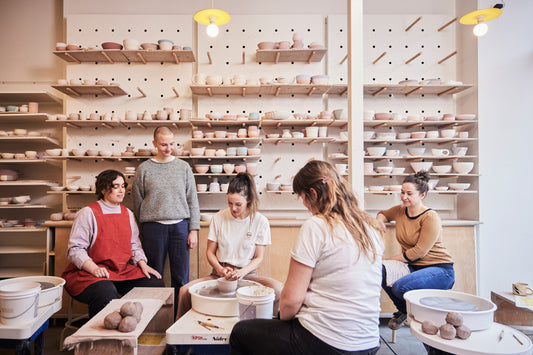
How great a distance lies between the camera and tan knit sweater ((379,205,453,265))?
2.70 meters

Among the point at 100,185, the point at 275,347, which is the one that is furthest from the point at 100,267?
the point at 275,347

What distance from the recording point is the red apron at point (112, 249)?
2.60 metres

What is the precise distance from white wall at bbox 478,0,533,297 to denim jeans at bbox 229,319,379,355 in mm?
3022

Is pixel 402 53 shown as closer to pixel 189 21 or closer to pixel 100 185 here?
pixel 189 21

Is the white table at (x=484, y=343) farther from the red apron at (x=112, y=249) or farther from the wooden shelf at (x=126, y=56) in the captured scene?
the wooden shelf at (x=126, y=56)

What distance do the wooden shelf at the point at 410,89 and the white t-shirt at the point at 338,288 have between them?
105 inches

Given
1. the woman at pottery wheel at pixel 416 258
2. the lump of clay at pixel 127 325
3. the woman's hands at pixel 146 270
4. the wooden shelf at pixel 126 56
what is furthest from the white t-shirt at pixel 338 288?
the wooden shelf at pixel 126 56

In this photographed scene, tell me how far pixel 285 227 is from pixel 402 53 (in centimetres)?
239

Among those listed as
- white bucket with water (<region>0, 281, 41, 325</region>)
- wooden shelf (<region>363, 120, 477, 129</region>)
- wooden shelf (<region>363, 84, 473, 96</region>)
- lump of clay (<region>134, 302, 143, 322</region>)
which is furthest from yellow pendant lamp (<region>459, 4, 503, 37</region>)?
white bucket with water (<region>0, 281, 41, 325</region>)

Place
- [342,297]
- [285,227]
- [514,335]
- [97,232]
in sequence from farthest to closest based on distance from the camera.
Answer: [285,227], [97,232], [514,335], [342,297]

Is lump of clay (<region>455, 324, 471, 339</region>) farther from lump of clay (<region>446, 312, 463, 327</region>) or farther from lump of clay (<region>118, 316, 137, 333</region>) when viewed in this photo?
lump of clay (<region>118, 316, 137, 333</region>)

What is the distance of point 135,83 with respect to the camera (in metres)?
3.92

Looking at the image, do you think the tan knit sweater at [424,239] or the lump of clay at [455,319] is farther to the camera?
the tan knit sweater at [424,239]

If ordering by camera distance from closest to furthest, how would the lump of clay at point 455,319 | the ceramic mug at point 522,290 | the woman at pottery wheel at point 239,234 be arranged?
the lump of clay at point 455,319, the woman at pottery wheel at point 239,234, the ceramic mug at point 522,290
